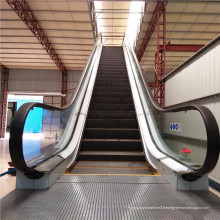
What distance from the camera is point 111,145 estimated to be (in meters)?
3.51

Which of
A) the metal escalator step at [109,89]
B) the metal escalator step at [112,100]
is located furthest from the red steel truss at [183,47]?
the metal escalator step at [112,100]

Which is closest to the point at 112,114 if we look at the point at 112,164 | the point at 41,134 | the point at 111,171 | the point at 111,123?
the point at 111,123

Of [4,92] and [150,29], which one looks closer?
[150,29]

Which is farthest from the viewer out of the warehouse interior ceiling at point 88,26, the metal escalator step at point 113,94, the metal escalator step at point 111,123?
the warehouse interior ceiling at point 88,26

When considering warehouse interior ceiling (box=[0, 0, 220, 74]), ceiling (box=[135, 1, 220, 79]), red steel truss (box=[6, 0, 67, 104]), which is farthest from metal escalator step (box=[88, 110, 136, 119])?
red steel truss (box=[6, 0, 67, 104])

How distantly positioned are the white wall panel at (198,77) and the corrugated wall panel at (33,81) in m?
12.8

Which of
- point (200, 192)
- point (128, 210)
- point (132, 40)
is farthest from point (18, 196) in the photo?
point (132, 40)

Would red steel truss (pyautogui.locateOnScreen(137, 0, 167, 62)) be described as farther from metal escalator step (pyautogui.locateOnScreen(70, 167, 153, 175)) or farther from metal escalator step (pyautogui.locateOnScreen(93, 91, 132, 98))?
metal escalator step (pyautogui.locateOnScreen(70, 167, 153, 175))

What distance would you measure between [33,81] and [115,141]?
14309mm

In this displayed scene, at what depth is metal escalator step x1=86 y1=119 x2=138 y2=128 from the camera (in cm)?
407

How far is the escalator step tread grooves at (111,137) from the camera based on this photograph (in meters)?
2.93

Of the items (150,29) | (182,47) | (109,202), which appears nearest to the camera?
(109,202)

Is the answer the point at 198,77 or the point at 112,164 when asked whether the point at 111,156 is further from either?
the point at 198,77

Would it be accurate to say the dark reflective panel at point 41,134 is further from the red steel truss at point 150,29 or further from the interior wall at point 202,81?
the red steel truss at point 150,29
